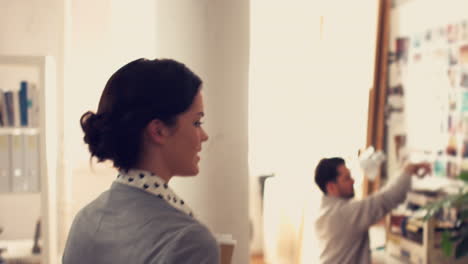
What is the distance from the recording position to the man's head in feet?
6.98

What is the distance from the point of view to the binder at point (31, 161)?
2.17 m

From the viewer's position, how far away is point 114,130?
0.70 meters

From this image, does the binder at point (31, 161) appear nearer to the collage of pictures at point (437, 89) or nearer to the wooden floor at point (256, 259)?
the wooden floor at point (256, 259)

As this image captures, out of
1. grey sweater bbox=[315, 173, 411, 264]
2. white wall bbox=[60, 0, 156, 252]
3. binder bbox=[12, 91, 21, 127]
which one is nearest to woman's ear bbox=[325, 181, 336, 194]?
grey sweater bbox=[315, 173, 411, 264]

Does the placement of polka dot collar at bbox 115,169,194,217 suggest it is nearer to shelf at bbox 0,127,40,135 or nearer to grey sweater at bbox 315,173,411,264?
grey sweater at bbox 315,173,411,264

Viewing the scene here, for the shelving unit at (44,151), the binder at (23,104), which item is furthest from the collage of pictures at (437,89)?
the binder at (23,104)

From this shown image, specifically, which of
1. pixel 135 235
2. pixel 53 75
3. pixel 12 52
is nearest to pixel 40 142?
pixel 53 75

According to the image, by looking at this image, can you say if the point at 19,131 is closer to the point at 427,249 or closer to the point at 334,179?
the point at 334,179

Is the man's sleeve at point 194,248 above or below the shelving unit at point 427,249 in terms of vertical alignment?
above

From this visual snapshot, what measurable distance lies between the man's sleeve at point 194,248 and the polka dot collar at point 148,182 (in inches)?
3.8

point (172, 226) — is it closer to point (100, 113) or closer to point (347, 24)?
point (100, 113)

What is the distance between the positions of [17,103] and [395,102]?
2239 millimetres

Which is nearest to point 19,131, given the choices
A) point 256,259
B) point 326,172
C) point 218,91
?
point 218,91

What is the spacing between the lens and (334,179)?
84.7 inches
